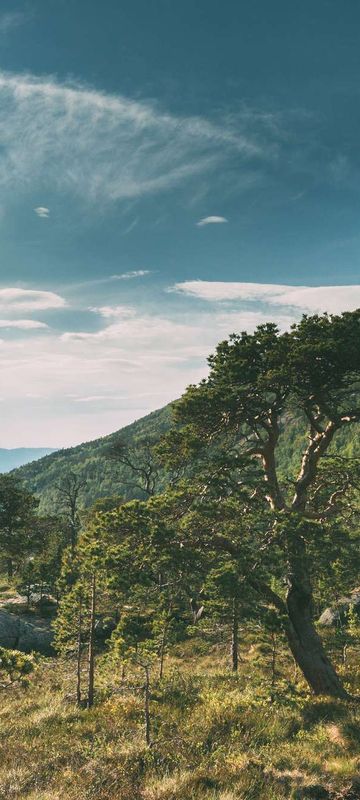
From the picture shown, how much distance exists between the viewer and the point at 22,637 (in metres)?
32.4

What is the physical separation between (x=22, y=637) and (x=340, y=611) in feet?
83.7

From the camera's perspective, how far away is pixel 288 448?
13050 centimetres

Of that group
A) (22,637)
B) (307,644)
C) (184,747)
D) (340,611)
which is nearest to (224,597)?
(184,747)

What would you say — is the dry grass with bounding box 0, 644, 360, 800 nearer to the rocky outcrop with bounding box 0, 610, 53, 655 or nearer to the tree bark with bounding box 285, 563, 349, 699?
the tree bark with bounding box 285, 563, 349, 699

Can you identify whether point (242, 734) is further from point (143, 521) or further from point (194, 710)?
point (143, 521)

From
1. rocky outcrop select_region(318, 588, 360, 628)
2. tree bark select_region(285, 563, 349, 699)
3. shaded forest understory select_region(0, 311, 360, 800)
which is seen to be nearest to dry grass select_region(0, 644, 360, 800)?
shaded forest understory select_region(0, 311, 360, 800)

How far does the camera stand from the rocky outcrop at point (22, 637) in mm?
31413

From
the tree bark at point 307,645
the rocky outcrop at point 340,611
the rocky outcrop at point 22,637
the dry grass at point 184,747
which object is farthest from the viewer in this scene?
the rocky outcrop at point 340,611

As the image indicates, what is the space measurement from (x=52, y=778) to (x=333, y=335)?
48.3 feet

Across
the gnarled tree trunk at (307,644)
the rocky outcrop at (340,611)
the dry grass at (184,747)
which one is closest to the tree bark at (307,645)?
the gnarled tree trunk at (307,644)

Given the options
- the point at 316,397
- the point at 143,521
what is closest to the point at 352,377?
the point at 316,397

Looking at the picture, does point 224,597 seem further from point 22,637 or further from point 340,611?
point 340,611

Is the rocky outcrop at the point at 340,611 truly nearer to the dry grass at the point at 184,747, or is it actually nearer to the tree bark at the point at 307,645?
the dry grass at the point at 184,747

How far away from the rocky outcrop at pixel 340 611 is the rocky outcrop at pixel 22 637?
21870 mm
